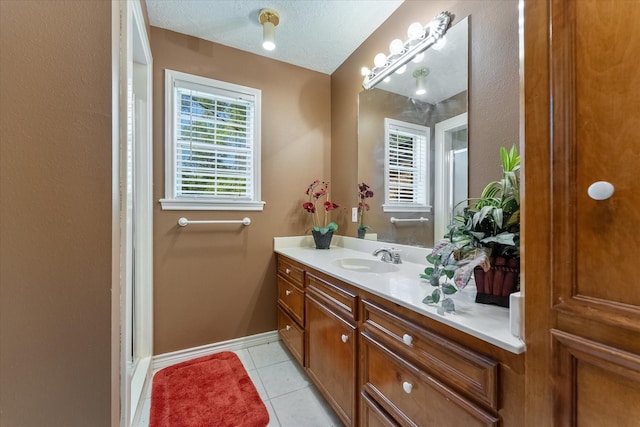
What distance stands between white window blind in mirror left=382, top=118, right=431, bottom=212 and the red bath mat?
1528 millimetres

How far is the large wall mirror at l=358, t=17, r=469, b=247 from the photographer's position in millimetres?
1369

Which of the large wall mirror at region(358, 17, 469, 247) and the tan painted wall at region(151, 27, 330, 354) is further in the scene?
the tan painted wall at region(151, 27, 330, 354)

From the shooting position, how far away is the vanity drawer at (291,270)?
177cm

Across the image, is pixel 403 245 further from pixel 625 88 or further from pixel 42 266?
pixel 42 266

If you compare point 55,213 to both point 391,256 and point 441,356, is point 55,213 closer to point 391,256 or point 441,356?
point 441,356

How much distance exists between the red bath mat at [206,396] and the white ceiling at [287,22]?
2500 mm

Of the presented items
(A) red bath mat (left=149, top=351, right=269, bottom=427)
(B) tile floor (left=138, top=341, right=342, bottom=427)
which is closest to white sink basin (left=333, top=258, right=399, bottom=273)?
(B) tile floor (left=138, top=341, right=342, bottom=427)

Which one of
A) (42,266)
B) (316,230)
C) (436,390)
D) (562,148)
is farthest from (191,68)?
(436,390)

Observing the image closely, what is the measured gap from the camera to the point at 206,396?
5.20 feet

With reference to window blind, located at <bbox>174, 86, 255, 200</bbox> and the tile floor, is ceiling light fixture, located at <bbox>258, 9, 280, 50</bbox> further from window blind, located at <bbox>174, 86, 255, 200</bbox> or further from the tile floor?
the tile floor

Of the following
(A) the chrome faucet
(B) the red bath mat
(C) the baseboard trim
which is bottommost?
(B) the red bath mat

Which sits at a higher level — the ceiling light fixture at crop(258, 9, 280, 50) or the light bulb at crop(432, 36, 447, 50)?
the ceiling light fixture at crop(258, 9, 280, 50)

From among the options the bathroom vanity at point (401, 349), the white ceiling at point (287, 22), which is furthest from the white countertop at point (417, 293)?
the white ceiling at point (287, 22)

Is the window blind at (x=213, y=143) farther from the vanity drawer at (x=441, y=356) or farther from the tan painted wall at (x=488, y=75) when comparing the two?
the vanity drawer at (x=441, y=356)
